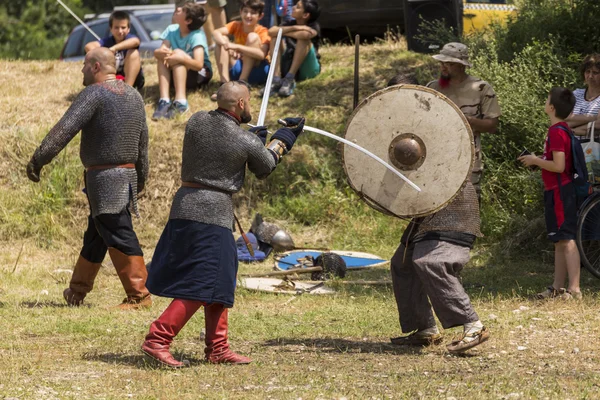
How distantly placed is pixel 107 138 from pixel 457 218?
2536mm

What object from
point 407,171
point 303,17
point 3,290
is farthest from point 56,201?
point 407,171

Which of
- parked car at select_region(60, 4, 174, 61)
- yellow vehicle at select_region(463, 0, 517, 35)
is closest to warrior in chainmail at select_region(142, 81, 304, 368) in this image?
yellow vehicle at select_region(463, 0, 517, 35)

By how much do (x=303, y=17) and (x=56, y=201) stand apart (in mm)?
3296

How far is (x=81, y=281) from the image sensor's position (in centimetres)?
764

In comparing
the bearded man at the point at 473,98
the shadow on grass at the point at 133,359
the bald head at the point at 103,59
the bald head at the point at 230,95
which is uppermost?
the bald head at the point at 103,59

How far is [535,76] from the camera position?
10258 millimetres

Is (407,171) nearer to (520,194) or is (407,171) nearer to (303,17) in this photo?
(520,194)

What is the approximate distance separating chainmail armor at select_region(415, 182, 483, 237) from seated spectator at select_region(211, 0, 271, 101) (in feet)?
19.6

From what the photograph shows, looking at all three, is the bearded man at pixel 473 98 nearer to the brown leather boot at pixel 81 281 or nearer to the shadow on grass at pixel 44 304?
the brown leather boot at pixel 81 281

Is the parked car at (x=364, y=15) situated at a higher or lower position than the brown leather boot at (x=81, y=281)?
higher

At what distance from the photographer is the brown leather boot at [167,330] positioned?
5688 mm

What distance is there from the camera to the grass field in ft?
17.7

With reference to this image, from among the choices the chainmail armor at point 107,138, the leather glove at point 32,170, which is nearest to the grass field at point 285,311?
the chainmail armor at point 107,138

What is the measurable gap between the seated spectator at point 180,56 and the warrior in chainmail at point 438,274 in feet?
19.4
